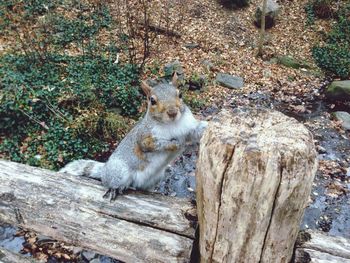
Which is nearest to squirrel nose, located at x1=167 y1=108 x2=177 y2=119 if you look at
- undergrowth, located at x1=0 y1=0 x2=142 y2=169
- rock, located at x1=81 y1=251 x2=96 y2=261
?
rock, located at x1=81 y1=251 x2=96 y2=261

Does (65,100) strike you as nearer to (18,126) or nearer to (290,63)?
(18,126)

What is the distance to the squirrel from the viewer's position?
99.4 inches

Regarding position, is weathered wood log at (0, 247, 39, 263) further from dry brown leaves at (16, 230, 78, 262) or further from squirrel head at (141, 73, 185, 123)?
dry brown leaves at (16, 230, 78, 262)

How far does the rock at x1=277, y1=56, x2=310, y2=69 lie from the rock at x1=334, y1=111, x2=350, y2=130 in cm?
208

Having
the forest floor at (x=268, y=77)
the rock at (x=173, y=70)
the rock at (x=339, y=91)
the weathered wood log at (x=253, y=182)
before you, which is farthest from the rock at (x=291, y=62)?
the weathered wood log at (x=253, y=182)

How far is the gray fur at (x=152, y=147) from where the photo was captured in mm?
2559

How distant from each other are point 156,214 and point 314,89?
22.5 ft

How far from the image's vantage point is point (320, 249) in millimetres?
2006

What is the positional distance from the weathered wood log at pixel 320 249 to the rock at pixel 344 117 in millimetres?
5231

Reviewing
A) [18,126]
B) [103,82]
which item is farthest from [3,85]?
[103,82]

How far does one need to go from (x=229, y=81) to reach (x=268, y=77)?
1075 millimetres

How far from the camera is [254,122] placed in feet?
5.64

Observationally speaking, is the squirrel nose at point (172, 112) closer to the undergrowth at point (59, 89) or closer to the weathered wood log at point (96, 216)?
the weathered wood log at point (96, 216)

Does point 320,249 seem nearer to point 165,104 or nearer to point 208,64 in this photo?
point 165,104
